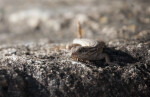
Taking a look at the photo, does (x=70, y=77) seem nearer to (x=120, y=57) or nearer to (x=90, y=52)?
(x=90, y=52)

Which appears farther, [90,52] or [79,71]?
[90,52]

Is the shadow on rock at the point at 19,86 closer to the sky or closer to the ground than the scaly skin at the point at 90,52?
closer to the ground

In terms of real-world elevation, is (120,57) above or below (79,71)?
above

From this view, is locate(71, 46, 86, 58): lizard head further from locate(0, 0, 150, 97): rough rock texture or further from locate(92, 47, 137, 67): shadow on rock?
locate(92, 47, 137, 67): shadow on rock

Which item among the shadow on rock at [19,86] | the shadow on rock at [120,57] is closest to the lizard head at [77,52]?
the shadow on rock at [120,57]

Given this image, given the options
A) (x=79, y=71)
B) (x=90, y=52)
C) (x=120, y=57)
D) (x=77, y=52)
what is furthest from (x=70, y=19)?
(x=79, y=71)

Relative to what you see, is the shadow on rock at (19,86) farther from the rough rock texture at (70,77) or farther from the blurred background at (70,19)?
the blurred background at (70,19)

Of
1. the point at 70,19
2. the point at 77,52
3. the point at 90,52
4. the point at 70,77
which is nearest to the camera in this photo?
the point at 70,77

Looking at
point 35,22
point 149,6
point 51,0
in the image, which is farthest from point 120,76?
point 51,0
